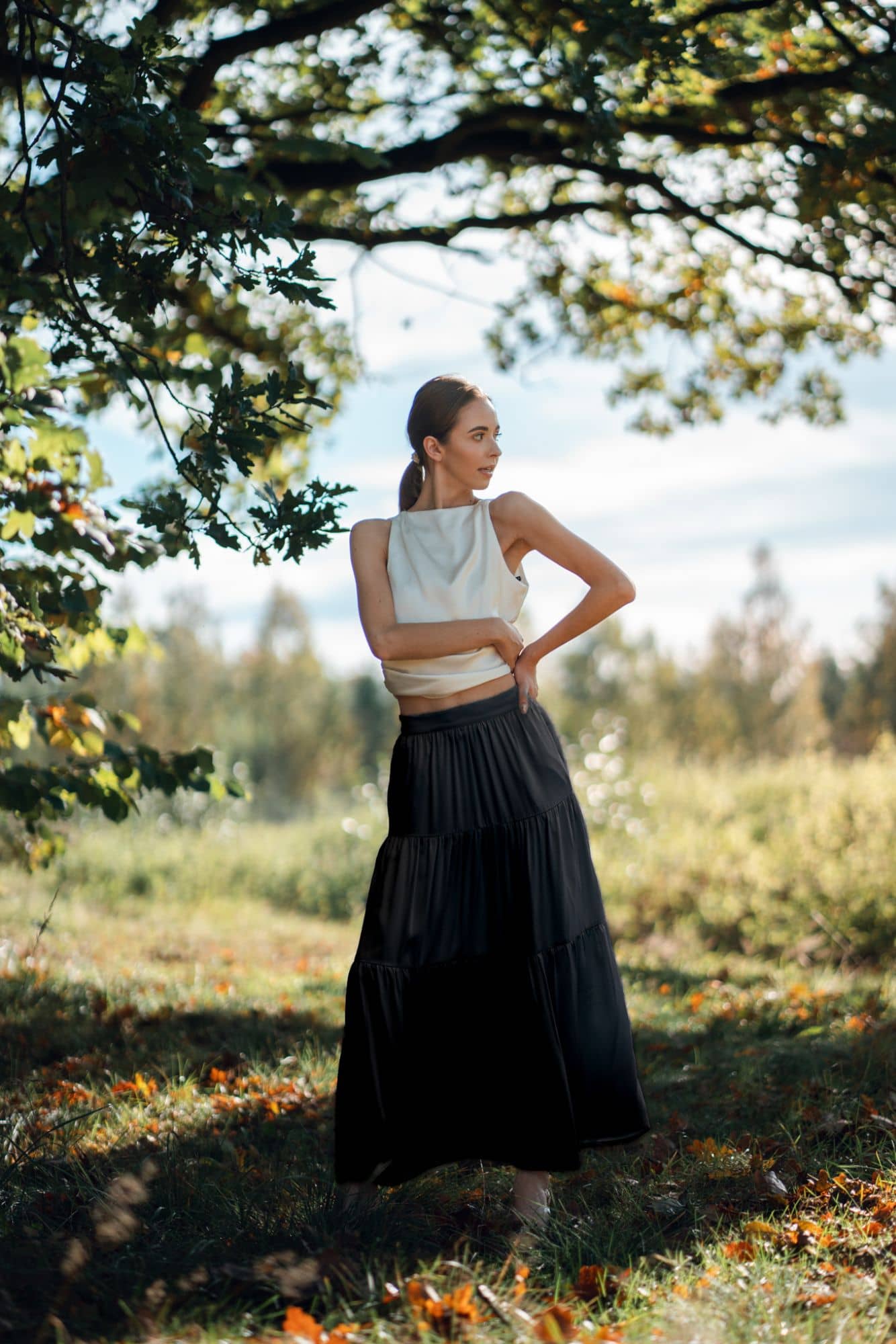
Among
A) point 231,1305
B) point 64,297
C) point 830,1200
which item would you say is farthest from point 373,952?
point 64,297

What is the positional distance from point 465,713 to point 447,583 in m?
0.38

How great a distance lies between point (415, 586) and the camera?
3.44m

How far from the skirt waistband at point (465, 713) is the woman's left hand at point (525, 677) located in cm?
2

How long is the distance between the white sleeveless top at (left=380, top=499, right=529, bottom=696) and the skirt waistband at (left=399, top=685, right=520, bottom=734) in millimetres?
56

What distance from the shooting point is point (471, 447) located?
3473 millimetres

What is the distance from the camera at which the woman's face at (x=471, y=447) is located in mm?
3469

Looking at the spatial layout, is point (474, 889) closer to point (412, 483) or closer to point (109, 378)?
point (412, 483)

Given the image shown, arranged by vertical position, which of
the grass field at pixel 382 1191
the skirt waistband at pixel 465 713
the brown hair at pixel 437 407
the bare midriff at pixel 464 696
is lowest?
the grass field at pixel 382 1191

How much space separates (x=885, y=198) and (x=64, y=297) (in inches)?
176

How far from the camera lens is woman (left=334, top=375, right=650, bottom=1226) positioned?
10.8 feet

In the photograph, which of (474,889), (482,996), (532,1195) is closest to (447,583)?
(474,889)

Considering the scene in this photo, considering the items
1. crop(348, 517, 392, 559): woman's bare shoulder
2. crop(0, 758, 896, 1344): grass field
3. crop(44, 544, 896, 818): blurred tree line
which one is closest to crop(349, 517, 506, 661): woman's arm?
crop(348, 517, 392, 559): woman's bare shoulder

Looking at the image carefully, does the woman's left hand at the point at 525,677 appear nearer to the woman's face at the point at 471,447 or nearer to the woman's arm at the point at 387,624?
the woman's arm at the point at 387,624

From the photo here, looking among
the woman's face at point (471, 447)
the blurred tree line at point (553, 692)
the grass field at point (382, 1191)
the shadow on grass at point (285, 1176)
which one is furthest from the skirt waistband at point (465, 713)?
the blurred tree line at point (553, 692)
